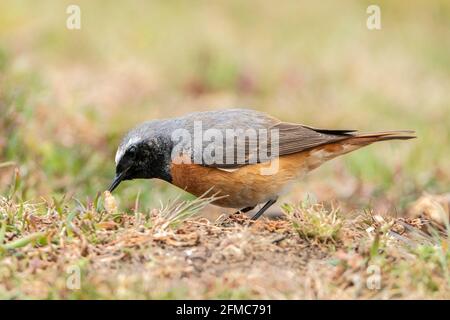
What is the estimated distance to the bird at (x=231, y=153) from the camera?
6770mm

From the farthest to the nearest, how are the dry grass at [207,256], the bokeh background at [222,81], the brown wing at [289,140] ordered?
the bokeh background at [222,81] < the brown wing at [289,140] < the dry grass at [207,256]

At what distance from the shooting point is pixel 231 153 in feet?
22.5

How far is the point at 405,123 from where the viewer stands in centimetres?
1216

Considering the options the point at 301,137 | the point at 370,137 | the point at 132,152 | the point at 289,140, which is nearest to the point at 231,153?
the point at 289,140

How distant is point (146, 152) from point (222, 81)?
655 cm

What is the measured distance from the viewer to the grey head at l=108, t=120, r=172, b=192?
7023 mm

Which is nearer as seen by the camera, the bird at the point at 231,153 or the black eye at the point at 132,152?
the bird at the point at 231,153

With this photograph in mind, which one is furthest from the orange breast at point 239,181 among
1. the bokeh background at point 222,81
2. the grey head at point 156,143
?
the bokeh background at point 222,81

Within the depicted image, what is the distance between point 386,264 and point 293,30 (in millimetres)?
11644

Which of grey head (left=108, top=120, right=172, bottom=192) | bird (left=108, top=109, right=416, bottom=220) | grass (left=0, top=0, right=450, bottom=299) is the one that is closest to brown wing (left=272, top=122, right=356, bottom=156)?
bird (left=108, top=109, right=416, bottom=220)

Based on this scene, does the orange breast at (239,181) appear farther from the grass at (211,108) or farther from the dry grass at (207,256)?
the dry grass at (207,256)

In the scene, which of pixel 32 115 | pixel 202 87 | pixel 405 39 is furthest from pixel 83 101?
pixel 405 39

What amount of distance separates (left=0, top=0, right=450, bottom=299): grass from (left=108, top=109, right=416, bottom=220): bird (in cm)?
49

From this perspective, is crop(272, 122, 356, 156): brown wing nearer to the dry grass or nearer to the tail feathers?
the tail feathers
